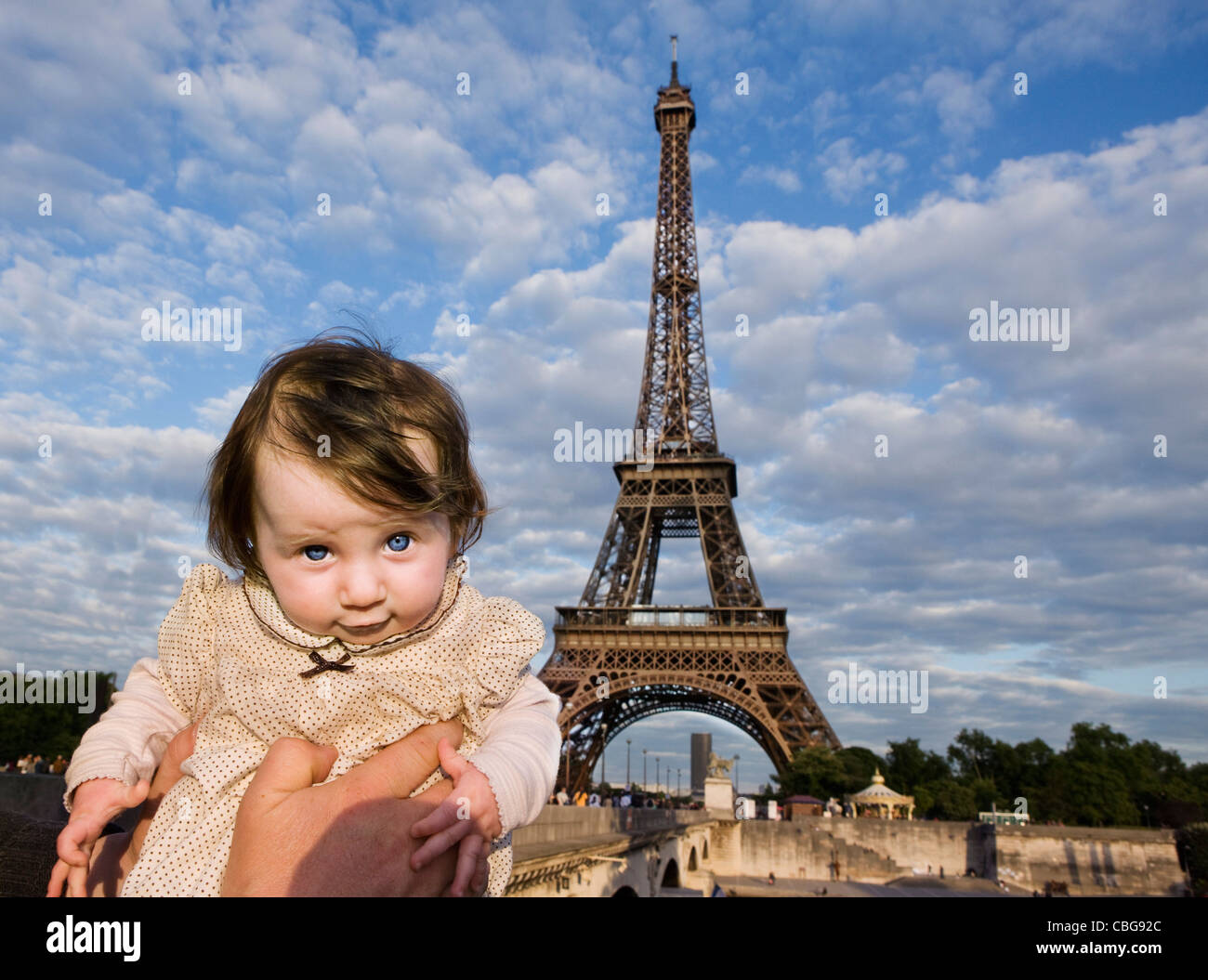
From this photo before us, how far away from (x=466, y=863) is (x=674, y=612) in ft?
138

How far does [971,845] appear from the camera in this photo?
1415 inches

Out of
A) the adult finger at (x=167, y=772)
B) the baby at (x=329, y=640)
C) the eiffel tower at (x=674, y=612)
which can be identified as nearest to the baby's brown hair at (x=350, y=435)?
the baby at (x=329, y=640)

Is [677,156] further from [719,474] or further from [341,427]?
[341,427]

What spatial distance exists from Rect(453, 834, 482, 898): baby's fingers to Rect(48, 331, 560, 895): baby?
0.07ft

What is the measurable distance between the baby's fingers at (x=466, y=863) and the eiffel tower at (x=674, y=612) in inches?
1438

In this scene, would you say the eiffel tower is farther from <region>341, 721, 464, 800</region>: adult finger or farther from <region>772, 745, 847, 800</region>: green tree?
<region>341, 721, 464, 800</region>: adult finger

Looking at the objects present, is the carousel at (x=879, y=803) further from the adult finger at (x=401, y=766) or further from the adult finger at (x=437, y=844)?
the adult finger at (x=437, y=844)

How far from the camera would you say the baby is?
1.85 metres

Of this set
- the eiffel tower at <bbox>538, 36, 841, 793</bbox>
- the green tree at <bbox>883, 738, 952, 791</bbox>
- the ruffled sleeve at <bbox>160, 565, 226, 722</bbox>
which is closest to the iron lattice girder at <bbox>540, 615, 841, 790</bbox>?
the eiffel tower at <bbox>538, 36, 841, 793</bbox>

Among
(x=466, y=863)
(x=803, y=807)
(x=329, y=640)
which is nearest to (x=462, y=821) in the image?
(x=466, y=863)

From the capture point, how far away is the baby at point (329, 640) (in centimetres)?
185

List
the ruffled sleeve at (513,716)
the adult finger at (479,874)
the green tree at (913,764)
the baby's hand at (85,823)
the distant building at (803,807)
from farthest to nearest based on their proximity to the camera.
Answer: the green tree at (913,764), the distant building at (803,807), the ruffled sleeve at (513,716), the baby's hand at (85,823), the adult finger at (479,874)

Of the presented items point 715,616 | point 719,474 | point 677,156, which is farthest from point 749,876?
point 677,156
